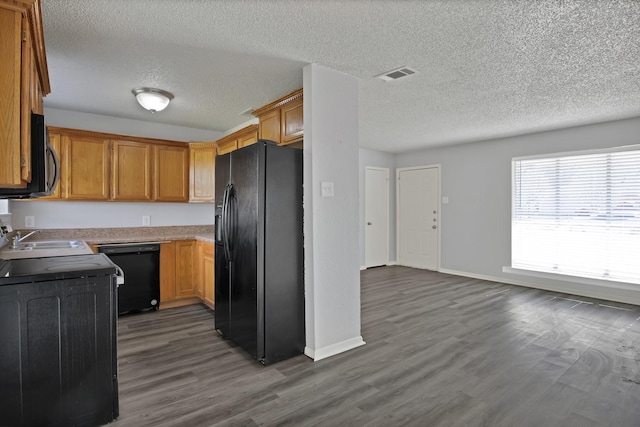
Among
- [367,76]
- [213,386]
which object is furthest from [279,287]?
[367,76]

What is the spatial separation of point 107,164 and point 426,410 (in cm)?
428

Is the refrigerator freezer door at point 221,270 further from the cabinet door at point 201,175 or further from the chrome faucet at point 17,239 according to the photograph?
A: the chrome faucet at point 17,239

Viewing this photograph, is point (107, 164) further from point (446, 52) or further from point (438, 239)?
point (438, 239)

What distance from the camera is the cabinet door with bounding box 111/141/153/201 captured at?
13.9 feet

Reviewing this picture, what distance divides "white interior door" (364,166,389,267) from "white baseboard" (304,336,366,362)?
12.5ft

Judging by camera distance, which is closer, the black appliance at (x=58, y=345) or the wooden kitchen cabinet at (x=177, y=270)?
the black appliance at (x=58, y=345)

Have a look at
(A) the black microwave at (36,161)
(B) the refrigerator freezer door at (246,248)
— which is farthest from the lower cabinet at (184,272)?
(A) the black microwave at (36,161)

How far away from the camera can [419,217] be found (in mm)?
7016

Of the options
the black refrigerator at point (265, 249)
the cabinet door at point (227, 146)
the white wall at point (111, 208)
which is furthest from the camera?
the cabinet door at point (227, 146)

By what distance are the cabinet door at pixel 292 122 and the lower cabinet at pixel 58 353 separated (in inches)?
76.8

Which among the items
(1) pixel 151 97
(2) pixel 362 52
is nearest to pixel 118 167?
(1) pixel 151 97

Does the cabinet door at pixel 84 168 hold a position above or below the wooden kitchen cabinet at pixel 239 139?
below

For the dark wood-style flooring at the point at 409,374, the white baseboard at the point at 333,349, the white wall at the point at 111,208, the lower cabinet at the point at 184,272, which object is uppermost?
the white wall at the point at 111,208

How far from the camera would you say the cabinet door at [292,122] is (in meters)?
3.19
